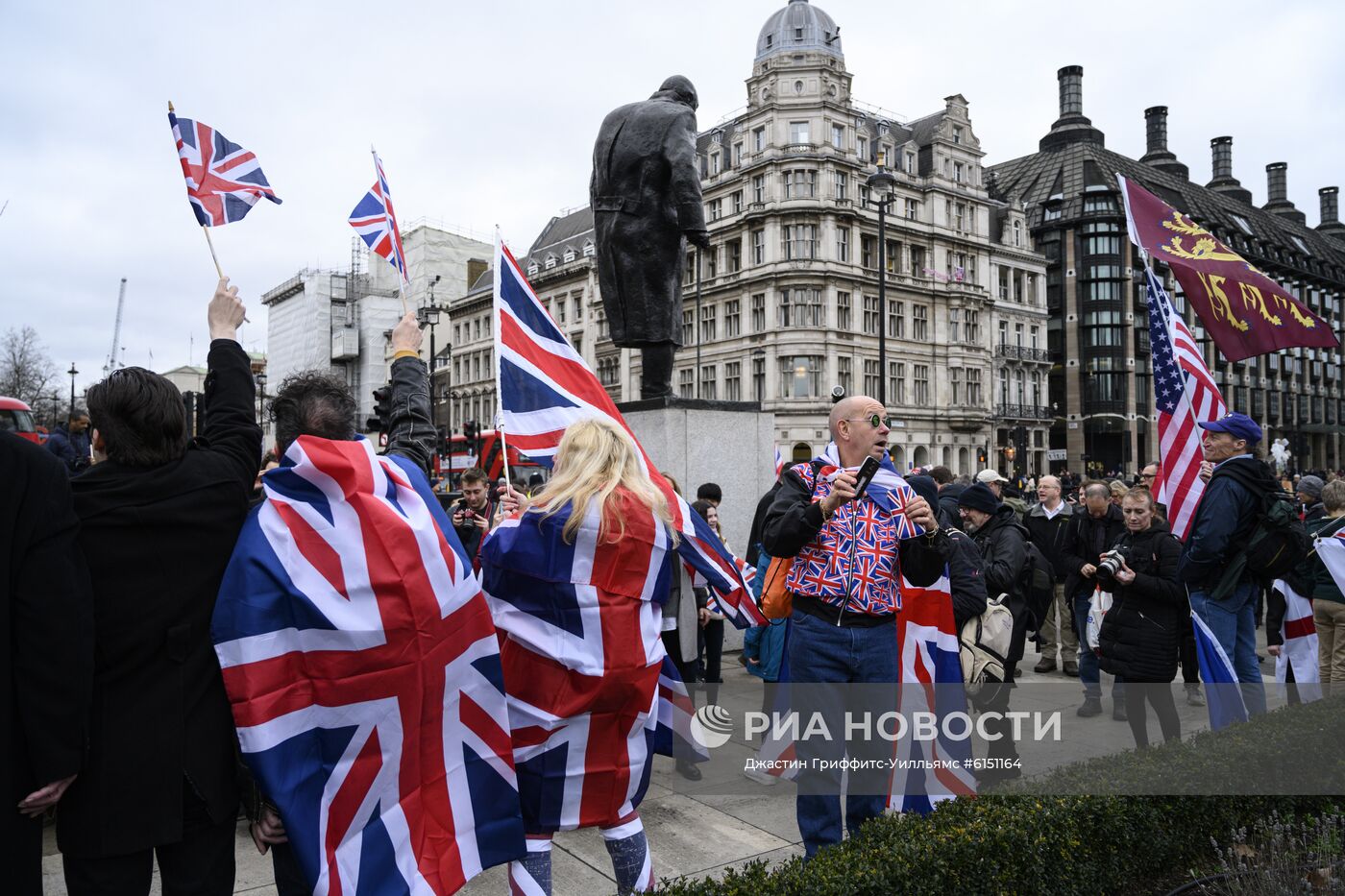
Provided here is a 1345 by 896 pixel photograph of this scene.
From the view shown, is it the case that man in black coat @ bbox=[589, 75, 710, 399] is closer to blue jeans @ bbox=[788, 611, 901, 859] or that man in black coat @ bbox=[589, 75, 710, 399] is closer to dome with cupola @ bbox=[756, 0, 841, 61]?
blue jeans @ bbox=[788, 611, 901, 859]

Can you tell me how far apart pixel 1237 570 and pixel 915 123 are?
181 feet

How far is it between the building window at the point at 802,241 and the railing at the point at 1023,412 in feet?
55.6

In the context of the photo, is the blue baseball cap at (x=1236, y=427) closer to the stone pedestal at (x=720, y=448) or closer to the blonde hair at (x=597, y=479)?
the stone pedestal at (x=720, y=448)

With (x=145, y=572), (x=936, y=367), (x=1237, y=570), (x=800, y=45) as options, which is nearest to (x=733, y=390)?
(x=936, y=367)

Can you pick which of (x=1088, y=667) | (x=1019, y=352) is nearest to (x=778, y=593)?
(x=1088, y=667)

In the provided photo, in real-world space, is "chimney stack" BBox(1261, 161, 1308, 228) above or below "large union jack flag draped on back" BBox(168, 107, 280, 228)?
above

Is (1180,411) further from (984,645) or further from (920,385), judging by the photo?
(920,385)

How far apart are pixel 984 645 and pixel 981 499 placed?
46.0 inches

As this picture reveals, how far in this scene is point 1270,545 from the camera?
5.77 m

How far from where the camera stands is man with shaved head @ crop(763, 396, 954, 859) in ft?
12.7

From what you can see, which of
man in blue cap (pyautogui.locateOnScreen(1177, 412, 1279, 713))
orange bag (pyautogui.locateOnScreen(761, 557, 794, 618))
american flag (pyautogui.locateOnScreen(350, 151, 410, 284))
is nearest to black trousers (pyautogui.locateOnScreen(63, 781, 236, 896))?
orange bag (pyautogui.locateOnScreen(761, 557, 794, 618))

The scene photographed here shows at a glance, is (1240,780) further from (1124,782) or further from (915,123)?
(915,123)

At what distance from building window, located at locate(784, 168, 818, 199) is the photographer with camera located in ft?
139

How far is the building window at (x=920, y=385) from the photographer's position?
171 ft
